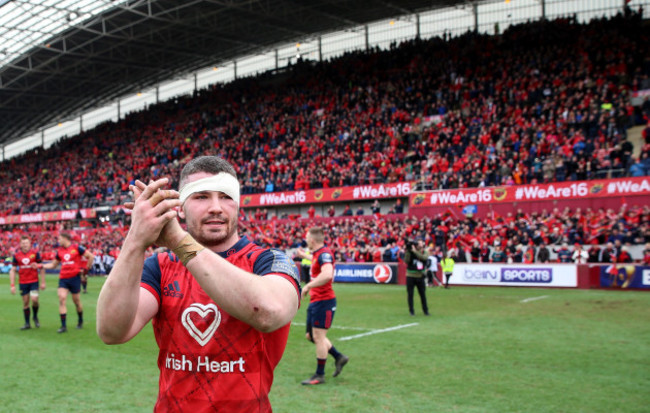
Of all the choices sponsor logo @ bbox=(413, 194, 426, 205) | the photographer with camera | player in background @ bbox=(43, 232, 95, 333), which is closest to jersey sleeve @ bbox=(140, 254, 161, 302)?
player in background @ bbox=(43, 232, 95, 333)

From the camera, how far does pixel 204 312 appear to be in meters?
2.42

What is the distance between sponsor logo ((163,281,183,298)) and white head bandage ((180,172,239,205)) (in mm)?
409

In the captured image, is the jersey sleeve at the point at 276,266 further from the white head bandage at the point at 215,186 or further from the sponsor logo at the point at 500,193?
the sponsor logo at the point at 500,193

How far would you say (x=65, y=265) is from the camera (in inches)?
506

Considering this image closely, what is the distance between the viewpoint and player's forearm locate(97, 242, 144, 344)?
207 centimetres

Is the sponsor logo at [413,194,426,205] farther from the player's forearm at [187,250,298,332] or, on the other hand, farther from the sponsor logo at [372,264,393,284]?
the player's forearm at [187,250,298,332]

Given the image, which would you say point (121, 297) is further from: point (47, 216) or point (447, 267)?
point (47, 216)

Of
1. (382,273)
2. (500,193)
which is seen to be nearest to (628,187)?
(500,193)

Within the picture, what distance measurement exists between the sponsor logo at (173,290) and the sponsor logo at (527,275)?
21.2 metres

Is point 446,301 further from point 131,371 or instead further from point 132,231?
point 132,231

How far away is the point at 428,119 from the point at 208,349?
111 ft

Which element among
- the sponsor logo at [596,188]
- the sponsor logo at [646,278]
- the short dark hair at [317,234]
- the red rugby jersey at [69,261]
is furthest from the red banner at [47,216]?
the short dark hair at [317,234]

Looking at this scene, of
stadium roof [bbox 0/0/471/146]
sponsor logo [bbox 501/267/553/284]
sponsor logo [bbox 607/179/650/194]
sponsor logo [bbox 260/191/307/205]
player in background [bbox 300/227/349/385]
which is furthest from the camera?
stadium roof [bbox 0/0/471/146]

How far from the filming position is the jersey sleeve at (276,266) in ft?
7.69
